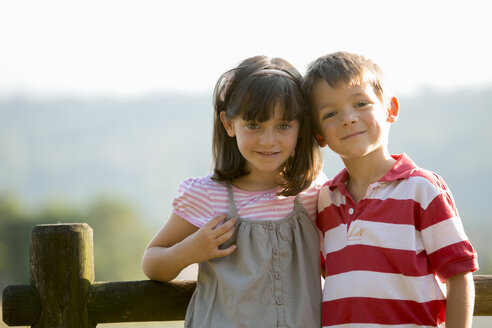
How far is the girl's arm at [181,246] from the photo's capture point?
2.26 meters

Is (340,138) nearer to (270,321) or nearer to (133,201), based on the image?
(270,321)

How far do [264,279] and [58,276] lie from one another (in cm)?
78

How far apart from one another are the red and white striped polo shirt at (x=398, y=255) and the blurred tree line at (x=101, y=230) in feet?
95.3

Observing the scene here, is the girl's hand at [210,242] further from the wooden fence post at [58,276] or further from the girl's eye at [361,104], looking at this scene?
the girl's eye at [361,104]

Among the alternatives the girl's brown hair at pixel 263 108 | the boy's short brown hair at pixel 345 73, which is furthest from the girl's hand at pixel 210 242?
the boy's short brown hair at pixel 345 73

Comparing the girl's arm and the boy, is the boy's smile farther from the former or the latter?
the girl's arm

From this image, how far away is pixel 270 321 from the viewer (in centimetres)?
219

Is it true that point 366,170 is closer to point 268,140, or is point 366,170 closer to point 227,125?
point 268,140

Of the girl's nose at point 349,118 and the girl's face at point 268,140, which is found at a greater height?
the girl's nose at point 349,118

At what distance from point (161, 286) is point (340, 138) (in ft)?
2.89

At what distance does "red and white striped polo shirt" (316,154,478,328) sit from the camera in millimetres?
2055

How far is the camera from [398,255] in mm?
2098

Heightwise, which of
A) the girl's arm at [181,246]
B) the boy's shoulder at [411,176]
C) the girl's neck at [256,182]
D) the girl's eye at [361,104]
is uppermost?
the girl's eye at [361,104]

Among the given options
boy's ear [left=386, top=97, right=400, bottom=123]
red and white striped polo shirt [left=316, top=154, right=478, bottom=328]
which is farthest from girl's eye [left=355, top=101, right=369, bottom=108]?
red and white striped polo shirt [left=316, top=154, right=478, bottom=328]
